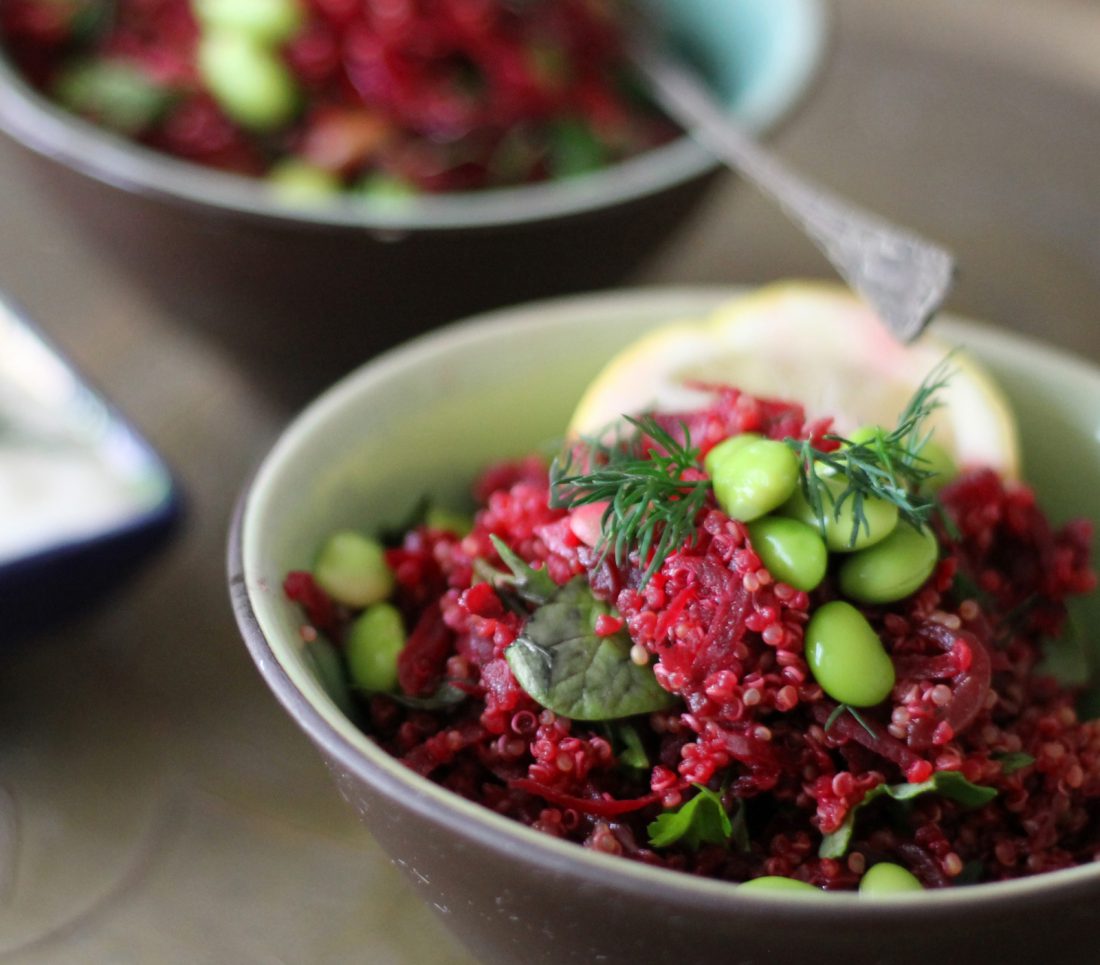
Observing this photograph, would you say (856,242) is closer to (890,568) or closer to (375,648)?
(890,568)

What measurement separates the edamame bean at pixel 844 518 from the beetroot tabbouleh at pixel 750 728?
0.04 m

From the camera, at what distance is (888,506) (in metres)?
0.82

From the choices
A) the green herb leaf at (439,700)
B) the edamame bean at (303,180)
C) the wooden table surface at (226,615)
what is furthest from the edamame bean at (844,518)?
the edamame bean at (303,180)

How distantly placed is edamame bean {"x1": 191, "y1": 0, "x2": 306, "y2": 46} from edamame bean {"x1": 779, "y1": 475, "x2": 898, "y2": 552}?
0.91 metres

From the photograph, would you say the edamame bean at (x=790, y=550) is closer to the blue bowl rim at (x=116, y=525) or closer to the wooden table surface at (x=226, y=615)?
the wooden table surface at (x=226, y=615)

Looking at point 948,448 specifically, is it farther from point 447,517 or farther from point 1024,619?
point 447,517

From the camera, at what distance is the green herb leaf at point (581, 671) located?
811mm

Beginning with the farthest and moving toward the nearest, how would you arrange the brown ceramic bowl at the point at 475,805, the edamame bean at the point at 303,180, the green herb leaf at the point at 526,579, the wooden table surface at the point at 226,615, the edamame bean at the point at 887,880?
the edamame bean at the point at 303,180
the wooden table surface at the point at 226,615
the green herb leaf at the point at 526,579
the edamame bean at the point at 887,880
the brown ceramic bowl at the point at 475,805

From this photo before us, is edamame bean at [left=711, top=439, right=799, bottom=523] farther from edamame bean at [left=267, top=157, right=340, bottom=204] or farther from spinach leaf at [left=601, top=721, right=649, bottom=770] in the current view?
edamame bean at [left=267, top=157, right=340, bottom=204]

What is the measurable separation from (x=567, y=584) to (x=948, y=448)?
36cm

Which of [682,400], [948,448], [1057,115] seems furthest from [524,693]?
[1057,115]

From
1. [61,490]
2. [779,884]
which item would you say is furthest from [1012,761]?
[61,490]

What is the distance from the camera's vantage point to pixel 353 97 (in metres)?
1.49

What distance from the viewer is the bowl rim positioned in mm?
1204
